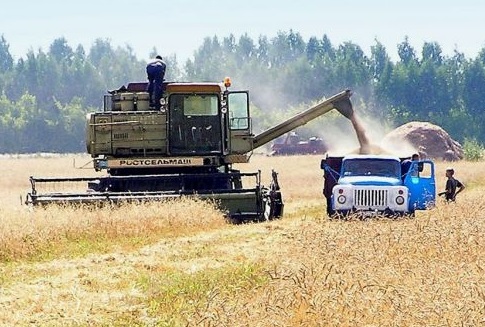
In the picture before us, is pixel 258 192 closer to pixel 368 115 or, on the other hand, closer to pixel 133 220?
pixel 133 220

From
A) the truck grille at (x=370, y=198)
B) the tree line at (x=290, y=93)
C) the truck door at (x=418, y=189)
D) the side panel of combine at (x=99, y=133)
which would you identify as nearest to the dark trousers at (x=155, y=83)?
the side panel of combine at (x=99, y=133)

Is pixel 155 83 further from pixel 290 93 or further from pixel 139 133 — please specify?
pixel 290 93

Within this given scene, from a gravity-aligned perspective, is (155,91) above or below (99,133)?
above

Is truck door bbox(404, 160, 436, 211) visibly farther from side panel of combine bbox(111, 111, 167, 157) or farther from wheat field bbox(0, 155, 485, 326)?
side panel of combine bbox(111, 111, 167, 157)

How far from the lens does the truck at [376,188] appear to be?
20.2m

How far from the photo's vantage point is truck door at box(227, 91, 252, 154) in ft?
71.8

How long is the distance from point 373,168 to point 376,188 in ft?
4.66

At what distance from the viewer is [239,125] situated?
2219cm

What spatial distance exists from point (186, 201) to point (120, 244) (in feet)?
11.2

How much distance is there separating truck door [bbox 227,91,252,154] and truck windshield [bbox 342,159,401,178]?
2.51 meters

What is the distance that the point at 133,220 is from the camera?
1817 centimetres

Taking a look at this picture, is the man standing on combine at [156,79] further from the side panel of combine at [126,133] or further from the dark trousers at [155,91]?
the side panel of combine at [126,133]

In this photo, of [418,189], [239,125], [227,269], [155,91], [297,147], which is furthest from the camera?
[297,147]

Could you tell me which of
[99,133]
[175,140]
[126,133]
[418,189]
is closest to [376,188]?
[418,189]
